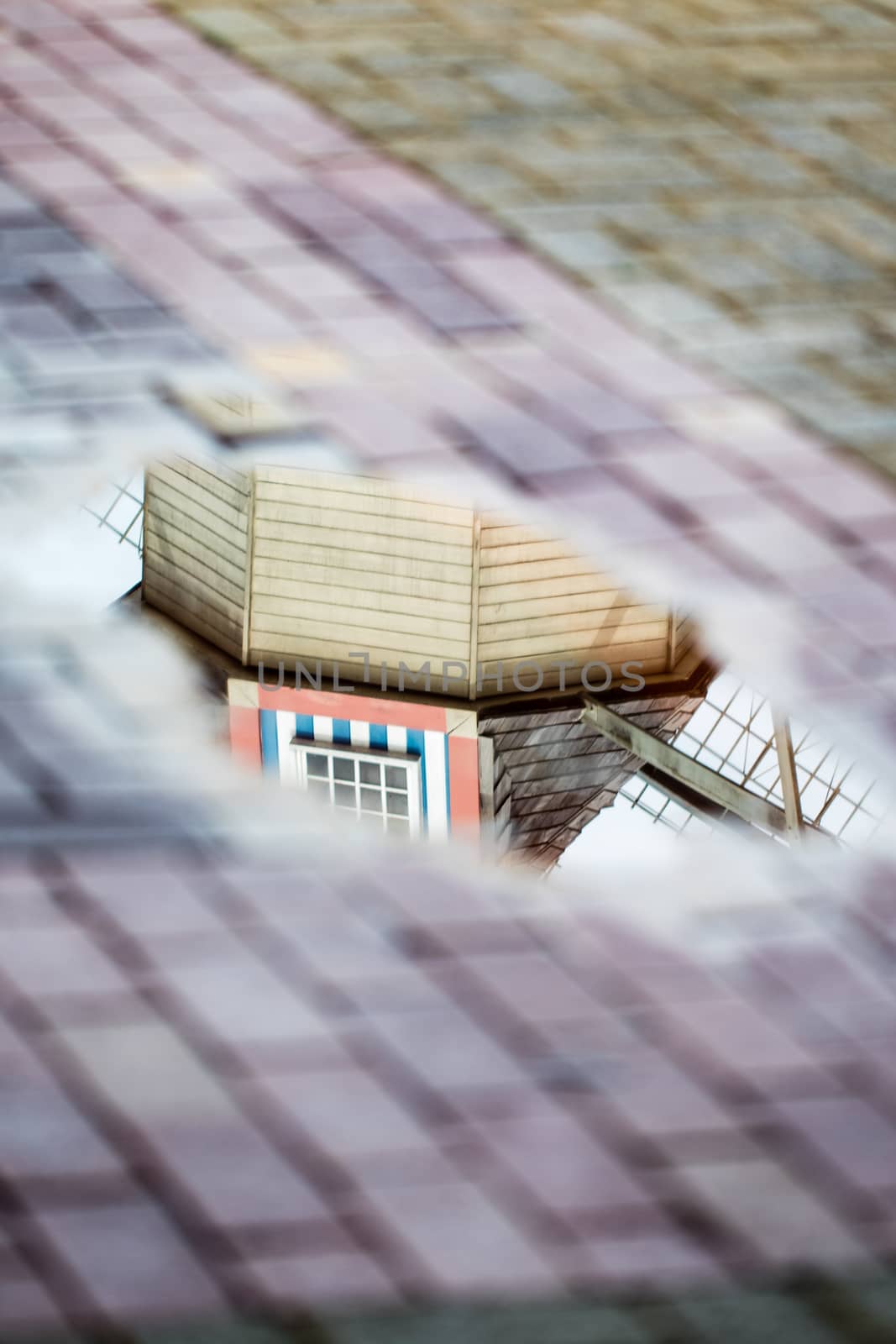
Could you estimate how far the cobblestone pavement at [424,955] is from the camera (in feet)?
6.82

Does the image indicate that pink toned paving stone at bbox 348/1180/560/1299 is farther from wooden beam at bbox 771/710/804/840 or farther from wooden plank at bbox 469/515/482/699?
wooden plank at bbox 469/515/482/699

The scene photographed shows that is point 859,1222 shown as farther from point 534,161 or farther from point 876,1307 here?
point 534,161

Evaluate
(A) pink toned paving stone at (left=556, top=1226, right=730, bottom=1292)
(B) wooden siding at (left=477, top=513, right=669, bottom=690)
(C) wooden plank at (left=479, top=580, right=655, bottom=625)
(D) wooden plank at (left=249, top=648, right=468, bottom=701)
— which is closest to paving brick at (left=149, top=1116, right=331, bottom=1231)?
(A) pink toned paving stone at (left=556, top=1226, right=730, bottom=1292)

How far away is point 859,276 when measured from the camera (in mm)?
3832

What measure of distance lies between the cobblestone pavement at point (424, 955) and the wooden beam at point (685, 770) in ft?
0.31

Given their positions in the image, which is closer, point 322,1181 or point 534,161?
point 322,1181

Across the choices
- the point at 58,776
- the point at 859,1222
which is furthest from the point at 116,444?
the point at 859,1222

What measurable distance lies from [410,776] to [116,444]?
97 centimetres

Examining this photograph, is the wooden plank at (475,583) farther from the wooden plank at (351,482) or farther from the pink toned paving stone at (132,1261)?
the pink toned paving stone at (132,1261)

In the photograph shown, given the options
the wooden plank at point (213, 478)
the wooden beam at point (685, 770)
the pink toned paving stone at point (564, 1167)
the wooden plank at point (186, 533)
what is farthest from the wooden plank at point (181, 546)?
the pink toned paving stone at point (564, 1167)

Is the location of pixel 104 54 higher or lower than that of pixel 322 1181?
higher

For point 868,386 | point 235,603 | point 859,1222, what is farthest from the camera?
point 868,386

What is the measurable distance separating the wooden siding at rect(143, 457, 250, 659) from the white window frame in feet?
0.90

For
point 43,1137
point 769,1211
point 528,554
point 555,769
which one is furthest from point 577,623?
point 43,1137
